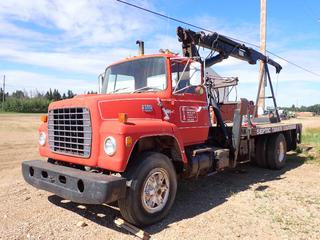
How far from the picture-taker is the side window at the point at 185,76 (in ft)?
20.8

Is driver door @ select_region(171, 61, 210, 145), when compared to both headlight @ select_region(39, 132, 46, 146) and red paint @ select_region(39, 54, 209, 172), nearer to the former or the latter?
red paint @ select_region(39, 54, 209, 172)

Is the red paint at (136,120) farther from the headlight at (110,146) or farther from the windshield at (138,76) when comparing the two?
the windshield at (138,76)

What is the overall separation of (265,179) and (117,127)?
16.7ft

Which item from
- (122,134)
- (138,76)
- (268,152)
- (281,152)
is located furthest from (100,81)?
(281,152)

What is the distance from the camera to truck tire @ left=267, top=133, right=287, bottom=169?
9.79m

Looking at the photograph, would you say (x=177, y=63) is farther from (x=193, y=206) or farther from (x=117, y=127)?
(x=193, y=206)

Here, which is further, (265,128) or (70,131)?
(265,128)

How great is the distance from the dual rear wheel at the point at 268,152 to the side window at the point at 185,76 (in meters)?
4.02

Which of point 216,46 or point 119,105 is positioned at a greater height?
point 216,46

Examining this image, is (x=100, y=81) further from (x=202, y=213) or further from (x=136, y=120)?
(x=202, y=213)

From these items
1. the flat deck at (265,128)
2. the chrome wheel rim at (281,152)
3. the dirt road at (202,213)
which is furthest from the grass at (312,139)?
the dirt road at (202,213)

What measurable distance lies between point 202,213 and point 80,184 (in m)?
2.15

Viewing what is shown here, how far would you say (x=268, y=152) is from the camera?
987 cm

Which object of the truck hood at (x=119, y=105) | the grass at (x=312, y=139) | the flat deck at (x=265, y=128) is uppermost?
the truck hood at (x=119, y=105)
